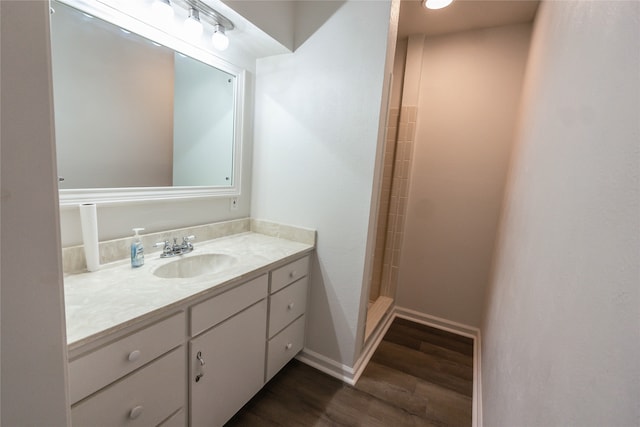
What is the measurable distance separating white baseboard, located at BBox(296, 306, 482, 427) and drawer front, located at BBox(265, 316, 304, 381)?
0.16m

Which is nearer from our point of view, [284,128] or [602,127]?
[602,127]

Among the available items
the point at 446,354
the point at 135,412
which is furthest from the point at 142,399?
the point at 446,354

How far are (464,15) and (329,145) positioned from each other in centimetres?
147

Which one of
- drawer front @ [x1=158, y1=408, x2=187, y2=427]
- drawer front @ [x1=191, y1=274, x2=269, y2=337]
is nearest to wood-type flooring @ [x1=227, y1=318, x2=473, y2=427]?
drawer front @ [x1=158, y1=408, x2=187, y2=427]

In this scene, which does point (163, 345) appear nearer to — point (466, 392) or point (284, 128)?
point (284, 128)

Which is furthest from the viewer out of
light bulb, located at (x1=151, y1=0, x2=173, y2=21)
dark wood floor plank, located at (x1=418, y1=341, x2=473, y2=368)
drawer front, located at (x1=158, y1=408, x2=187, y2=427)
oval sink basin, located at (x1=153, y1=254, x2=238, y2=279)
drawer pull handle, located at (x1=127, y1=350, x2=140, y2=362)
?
dark wood floor plank, located at (x1=418, y1=341, x2=473, y2=368)

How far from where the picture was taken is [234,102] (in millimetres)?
1893

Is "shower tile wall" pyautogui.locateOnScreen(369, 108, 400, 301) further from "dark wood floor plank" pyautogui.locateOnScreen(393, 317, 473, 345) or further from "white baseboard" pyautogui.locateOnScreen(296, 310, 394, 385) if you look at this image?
"white baseboard" pyautogui.locateOnScreen(296, 310, 394, 385)

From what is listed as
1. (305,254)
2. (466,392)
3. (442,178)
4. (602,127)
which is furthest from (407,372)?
(602,127)

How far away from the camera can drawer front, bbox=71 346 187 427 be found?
833 millimetres

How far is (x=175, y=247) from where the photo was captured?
154cm

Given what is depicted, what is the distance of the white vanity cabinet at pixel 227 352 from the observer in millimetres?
1147

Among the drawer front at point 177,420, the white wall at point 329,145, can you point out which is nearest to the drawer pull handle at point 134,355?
the drawer front at point 177,420

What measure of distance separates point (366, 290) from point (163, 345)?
4.02ft
